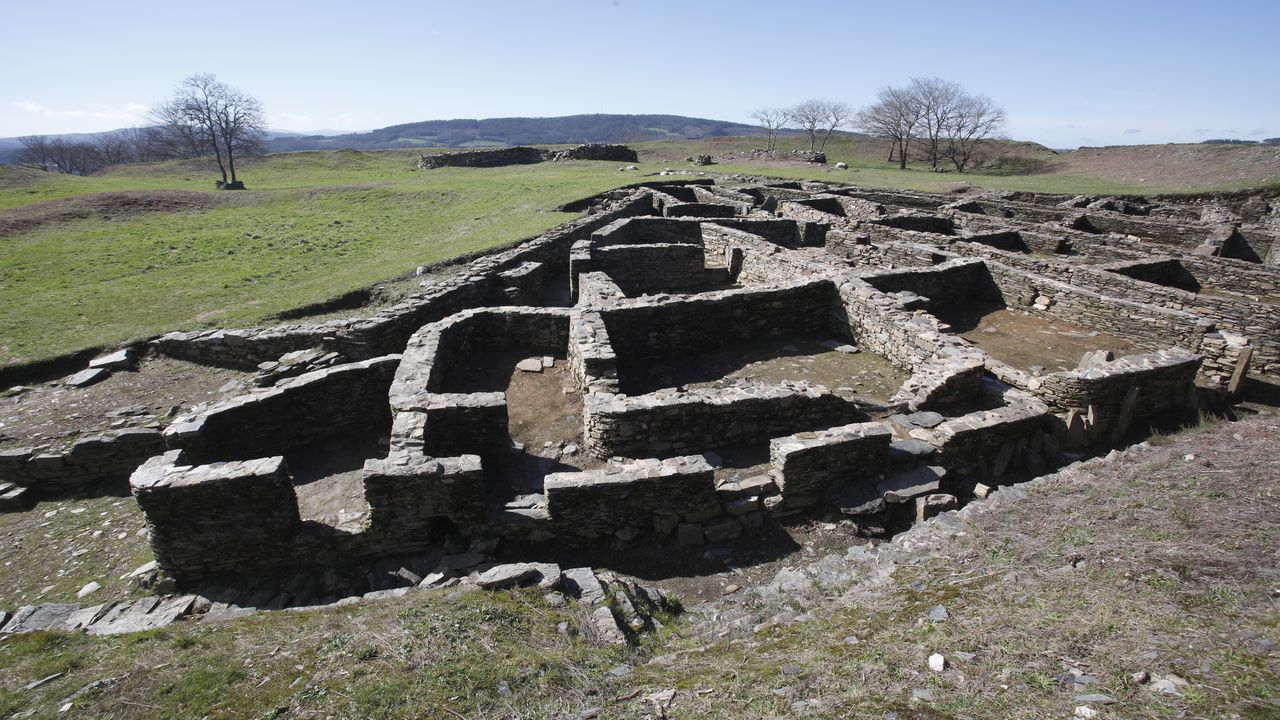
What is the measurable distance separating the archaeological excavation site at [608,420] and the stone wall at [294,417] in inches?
1.5

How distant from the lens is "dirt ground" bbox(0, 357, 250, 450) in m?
10.7

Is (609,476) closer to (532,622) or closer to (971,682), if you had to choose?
(532,622)

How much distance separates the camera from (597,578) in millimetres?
7125

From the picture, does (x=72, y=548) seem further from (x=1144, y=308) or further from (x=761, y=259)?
(x=1144, y=308)

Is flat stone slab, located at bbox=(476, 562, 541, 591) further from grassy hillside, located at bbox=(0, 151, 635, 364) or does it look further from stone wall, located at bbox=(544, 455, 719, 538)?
grassy hillside, located at bbox=(0, 151, 635, 364)

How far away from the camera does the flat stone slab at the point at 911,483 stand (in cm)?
833

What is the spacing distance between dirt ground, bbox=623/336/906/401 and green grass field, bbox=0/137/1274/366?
9759mm

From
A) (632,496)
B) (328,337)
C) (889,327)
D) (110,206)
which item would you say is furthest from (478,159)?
(632,496)

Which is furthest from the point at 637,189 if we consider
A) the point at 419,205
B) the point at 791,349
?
the point at 791,349

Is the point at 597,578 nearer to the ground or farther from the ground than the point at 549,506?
nearer to the ground

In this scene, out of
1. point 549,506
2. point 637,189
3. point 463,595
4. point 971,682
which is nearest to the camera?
point 971,682

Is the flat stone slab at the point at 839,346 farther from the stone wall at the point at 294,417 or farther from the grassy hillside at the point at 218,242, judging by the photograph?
the grassy hillside at the point at 218,242

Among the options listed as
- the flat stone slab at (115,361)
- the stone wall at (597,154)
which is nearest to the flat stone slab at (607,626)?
the flat stone slab at (115,361)

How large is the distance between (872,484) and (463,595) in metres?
5.78
